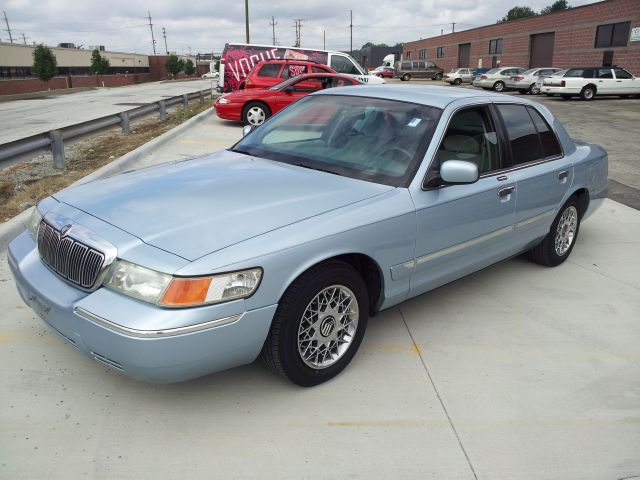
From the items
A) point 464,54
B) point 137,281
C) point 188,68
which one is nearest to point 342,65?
point 137,281

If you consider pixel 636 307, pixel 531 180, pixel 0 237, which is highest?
pixel 531 180

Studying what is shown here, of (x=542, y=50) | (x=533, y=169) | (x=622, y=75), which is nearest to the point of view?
(x=533, y=169)

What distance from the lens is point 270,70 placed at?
15977mm

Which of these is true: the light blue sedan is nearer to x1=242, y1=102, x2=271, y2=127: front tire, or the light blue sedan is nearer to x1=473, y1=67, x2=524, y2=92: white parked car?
x1=242, y1=102, x2=271, y2=127: front tire

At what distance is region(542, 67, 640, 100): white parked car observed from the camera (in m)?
26.7


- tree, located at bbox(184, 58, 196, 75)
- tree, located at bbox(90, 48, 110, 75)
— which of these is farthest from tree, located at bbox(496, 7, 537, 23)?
tree, located at bbox(90, 48, 110, 75)

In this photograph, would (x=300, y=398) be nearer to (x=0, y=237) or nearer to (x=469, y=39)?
A: (x=0, y=237)

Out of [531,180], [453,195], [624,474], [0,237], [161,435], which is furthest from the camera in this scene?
[0,237]

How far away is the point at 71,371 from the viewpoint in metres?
3.21

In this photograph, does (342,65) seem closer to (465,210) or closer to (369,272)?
(465,210)

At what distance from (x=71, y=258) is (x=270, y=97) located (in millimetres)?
11262

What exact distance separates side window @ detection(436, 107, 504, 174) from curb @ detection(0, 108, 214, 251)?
3446 mm

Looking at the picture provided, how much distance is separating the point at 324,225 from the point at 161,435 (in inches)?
52.3

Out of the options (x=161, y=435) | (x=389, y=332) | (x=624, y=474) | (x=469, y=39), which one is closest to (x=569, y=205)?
(x=389, y=332)
